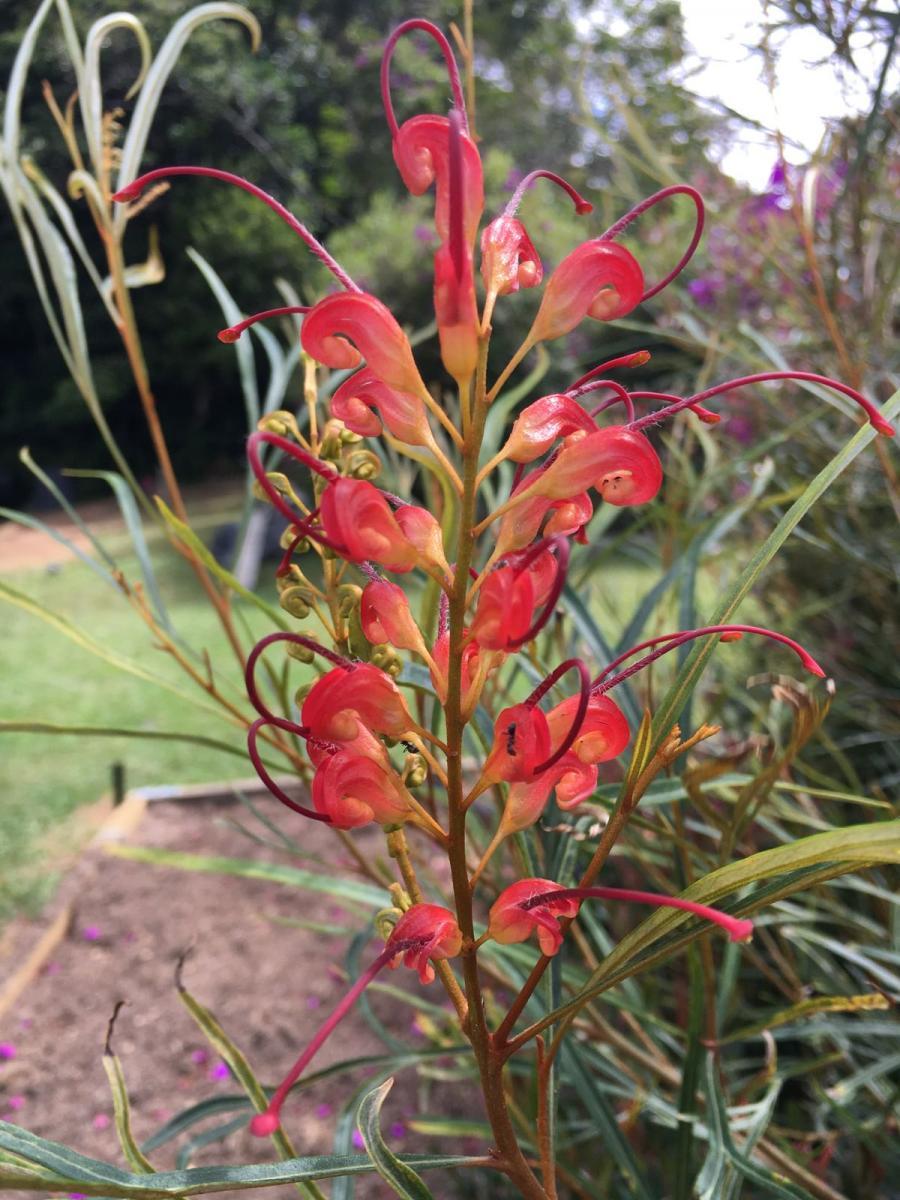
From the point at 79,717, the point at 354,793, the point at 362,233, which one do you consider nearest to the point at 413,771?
the point at 354,793

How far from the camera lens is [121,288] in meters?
0.58

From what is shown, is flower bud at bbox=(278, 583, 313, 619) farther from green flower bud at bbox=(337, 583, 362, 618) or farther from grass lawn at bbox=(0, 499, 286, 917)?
grass lawn at bbox=(0, 499, 286, 917)

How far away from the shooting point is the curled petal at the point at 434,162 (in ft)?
0.77

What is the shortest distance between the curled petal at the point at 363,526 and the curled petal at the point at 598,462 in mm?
43

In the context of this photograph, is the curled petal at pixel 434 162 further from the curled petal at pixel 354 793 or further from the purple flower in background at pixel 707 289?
the purple flower in background at pixel 707 289

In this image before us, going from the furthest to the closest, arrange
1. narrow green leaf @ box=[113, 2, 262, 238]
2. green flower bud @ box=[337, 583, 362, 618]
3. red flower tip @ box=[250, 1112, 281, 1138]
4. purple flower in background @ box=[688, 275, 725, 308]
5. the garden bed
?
purple flower in background @ box=[688, 275, 725, 308] < the garden bed < narrow green leaf @ box=[113, 2, 262, 238] < green flower bud @ box=[337, 583, 362, 618] < red flower tip @ box=[250, 1112, 281, 1138]

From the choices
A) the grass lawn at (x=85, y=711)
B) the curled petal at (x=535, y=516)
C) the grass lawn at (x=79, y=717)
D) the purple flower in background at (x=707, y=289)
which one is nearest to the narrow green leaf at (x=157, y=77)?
the curled petal at (x=535, y=516)

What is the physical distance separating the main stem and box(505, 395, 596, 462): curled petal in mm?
26

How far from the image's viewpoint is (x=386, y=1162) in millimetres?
262

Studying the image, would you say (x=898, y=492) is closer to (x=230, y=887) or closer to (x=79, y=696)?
(x=230, y=887)

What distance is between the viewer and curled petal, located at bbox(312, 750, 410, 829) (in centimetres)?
26

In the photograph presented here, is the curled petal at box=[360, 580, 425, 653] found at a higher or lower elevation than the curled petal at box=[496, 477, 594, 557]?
lower

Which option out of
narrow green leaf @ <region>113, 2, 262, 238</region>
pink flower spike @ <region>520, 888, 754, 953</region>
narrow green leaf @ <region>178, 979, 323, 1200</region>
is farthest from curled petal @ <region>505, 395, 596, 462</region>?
narrow green leaf @ <region>113, 2, 262, 238</region>

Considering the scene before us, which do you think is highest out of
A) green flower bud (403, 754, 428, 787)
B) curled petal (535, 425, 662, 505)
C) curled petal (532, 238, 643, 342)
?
curled petal (532, 238, 643, 342)
